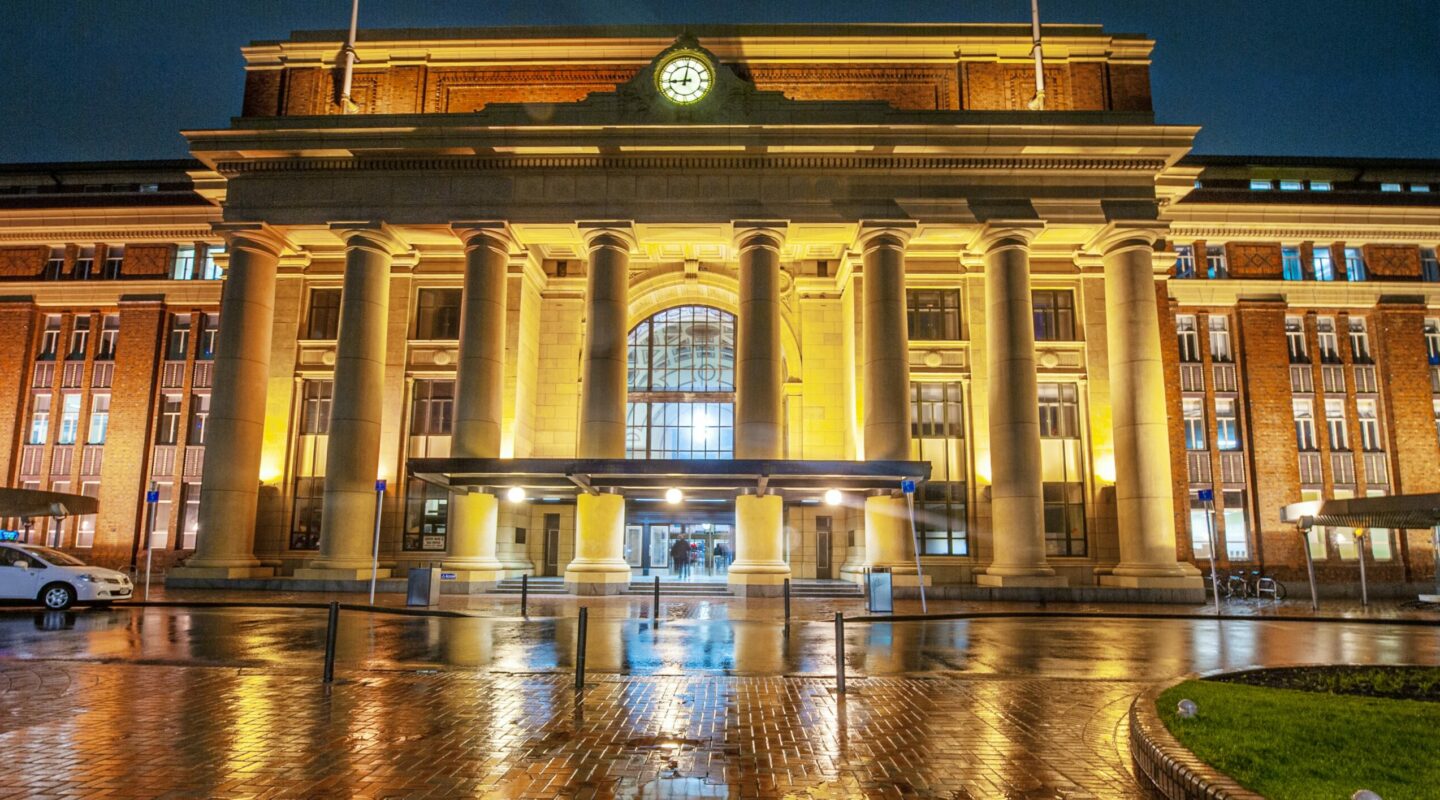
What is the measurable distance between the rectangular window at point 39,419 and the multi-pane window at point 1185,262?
48.0m

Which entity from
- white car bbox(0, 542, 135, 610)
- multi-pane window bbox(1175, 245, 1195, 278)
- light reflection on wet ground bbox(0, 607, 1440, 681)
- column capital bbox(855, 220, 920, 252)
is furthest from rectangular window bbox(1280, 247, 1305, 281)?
white car bbox(0, 542, 135, 610)

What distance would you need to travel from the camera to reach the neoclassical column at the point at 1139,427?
26.3 meters

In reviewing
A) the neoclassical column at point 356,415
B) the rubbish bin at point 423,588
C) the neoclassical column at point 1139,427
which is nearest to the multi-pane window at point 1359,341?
the neoclassical column at point 1139,427

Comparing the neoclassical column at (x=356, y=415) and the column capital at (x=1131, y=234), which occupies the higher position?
the column capital at (x=1131, y=234)

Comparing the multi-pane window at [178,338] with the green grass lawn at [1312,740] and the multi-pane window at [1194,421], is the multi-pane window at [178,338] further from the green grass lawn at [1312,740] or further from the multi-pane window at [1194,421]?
the multi-pane window at [1194,421]

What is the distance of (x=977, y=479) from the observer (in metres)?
30.3

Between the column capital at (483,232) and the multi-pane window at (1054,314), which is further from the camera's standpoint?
the multi-pane window at (1054,314)

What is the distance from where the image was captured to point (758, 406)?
26.0 meters

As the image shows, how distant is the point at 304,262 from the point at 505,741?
29574mm

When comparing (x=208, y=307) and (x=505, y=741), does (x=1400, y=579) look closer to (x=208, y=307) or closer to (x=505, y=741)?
(x=505, y=741)

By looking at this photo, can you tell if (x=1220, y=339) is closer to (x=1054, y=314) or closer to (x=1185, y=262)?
(x=1185, y=262)

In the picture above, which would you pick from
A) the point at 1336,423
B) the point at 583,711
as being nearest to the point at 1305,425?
the point at 1336,423

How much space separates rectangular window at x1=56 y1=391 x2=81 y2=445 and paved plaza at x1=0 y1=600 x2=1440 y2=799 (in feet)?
83.5

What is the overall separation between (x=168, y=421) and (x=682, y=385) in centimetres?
2195
